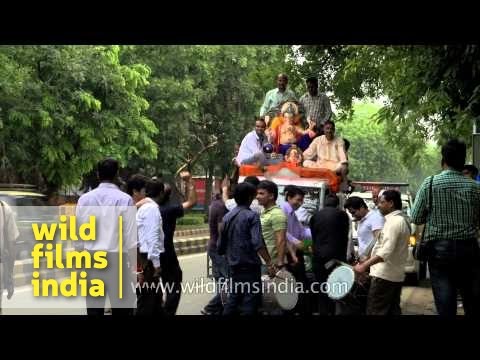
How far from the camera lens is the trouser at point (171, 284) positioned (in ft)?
31.9

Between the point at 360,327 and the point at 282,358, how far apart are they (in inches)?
25.0

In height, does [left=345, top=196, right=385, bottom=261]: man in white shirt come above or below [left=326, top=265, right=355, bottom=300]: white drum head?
above

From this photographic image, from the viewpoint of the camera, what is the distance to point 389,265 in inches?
332

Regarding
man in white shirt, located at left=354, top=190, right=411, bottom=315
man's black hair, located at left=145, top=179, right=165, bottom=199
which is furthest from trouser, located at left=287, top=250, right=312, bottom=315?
man in white shirt, located at left=354, top=190, right=411, bottom=315

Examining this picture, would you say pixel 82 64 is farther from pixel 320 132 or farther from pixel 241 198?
pixel 241 198

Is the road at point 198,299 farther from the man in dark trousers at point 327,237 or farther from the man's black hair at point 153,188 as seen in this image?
the man's black hair at point 153,188

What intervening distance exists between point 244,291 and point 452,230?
7.11 ft

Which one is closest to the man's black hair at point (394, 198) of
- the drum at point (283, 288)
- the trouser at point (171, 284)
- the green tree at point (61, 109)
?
the drum at point (283, 288)

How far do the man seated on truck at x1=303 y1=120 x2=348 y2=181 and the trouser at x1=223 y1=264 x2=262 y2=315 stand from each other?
464 centimetres

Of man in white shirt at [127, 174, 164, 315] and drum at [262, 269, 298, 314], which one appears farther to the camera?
drum at [262, 269, 298, 314]

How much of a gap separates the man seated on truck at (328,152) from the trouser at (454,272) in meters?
5.78

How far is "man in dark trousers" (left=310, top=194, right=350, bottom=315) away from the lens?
1031 cm

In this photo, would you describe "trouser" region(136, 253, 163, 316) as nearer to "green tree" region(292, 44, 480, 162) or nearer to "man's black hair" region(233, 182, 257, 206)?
"man's black hair" region(233, 182, 257, 206)
